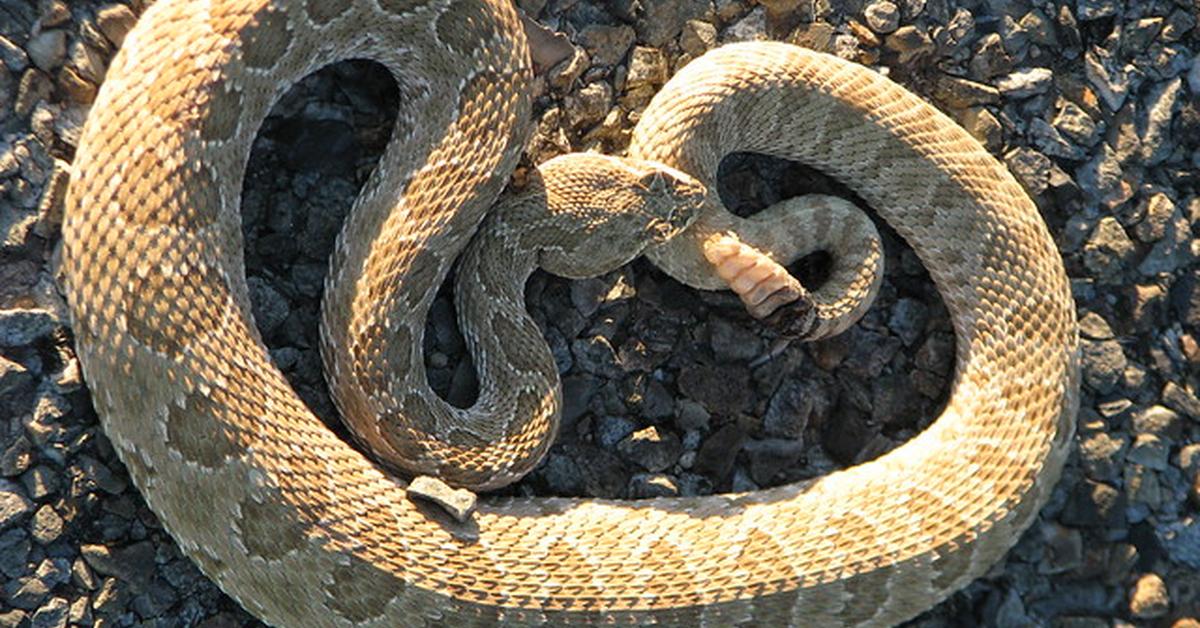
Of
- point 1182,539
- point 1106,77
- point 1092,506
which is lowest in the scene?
point 1182,539

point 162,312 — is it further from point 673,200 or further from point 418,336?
point 673,200

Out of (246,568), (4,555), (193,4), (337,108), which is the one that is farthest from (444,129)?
(4,555)

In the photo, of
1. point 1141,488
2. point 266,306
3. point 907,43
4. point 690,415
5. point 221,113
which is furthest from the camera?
point 1141,488

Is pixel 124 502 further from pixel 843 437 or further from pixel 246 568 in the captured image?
pixel 843 437

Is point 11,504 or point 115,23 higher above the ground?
point 115,23

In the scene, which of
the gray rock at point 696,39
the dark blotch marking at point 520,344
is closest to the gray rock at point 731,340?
the dark blotch marking at point 520,344

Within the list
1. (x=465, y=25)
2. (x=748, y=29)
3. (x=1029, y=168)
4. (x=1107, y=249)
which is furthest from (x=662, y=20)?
(x=1107, y=249)

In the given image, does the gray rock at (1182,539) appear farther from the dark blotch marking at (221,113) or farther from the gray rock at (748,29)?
the dark blotch marking at (221,113)
